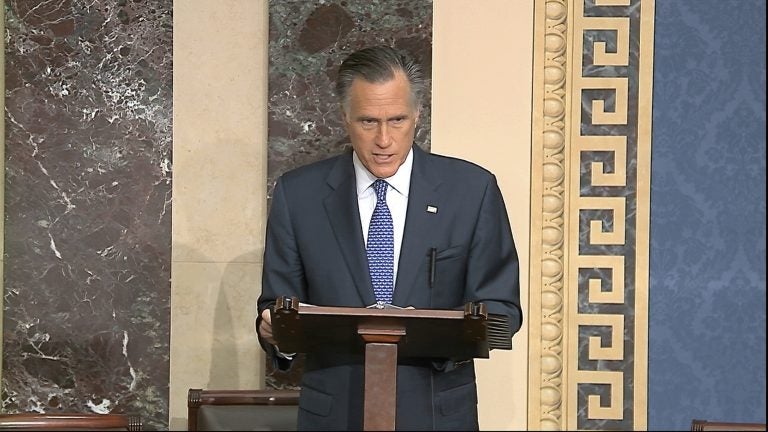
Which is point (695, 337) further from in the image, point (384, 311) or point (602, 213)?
point (384, 311)

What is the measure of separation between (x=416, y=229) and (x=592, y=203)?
1.39m

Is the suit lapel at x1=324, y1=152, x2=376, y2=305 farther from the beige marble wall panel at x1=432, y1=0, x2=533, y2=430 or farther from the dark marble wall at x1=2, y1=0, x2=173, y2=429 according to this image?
the dark marble wall at x1=2, y1=0, x2=173, y2=429

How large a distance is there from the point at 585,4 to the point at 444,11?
0.52 metres

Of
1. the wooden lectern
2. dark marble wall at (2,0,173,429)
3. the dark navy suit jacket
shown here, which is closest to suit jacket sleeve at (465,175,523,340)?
the dark navy suit jacket

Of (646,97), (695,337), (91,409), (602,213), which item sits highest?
(646,97)

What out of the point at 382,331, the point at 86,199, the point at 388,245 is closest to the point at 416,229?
the point at 388,245

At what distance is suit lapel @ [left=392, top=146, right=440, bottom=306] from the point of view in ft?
10.8

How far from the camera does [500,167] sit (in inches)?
179

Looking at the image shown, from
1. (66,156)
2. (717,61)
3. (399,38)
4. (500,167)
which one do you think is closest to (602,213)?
(500,167)

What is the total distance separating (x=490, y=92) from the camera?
4.56m

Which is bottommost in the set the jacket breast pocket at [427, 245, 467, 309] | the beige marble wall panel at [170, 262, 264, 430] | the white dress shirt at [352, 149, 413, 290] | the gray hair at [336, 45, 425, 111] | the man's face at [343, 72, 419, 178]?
the beige marble wall panel at [170, 262, 264, 430]

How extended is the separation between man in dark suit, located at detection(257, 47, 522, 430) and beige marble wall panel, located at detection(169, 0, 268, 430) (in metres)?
1.12

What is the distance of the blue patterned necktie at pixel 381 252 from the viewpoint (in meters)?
3.33

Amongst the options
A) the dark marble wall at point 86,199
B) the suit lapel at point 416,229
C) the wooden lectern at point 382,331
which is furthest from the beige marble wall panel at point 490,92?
the wooden lectern at point 382,331
